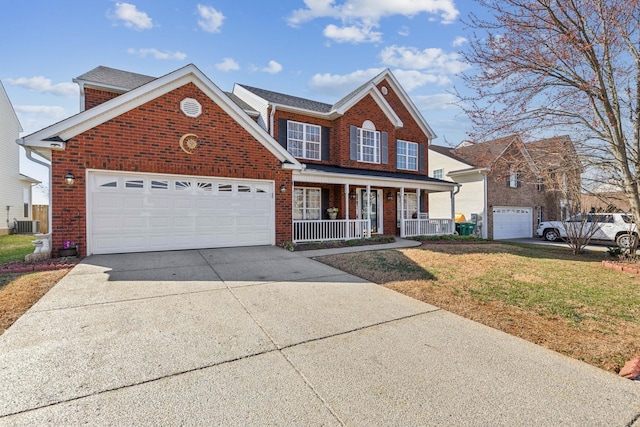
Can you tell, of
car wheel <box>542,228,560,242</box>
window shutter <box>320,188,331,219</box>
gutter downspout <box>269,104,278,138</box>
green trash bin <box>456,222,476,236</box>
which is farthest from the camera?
car wheel <box>542,228,560,242</box>

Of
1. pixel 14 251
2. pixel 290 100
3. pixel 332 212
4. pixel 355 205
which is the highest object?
pixel 290 100

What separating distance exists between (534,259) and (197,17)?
1349cm

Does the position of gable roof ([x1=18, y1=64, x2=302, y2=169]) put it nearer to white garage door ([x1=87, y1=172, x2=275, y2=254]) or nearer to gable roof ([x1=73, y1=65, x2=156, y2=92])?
white garage door ([x1=87, y1=172, x2=275, y2=254])

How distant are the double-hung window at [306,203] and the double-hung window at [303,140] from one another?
1.67 meters

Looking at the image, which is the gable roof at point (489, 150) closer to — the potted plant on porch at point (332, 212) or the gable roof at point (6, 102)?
the potted plant on porch at point (332, 212)

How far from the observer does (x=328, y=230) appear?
12.5 meters

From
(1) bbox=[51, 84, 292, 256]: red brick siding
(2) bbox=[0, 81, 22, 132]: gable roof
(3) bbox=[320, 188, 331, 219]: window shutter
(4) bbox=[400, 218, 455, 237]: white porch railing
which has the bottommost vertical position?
(4) bbox=[400, 218, 455, 237]: white porch railing

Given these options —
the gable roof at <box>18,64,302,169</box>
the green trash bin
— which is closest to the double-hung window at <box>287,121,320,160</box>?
the gable roof at <box>18,64,302,169</box>

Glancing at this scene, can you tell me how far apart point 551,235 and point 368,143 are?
1319 cm

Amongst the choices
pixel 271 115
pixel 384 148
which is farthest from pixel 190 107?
pixel 384 148

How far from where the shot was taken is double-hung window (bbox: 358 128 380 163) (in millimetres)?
15156

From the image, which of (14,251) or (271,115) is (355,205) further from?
(14,251)

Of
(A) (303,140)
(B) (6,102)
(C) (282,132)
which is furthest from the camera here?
(B) (6,102)

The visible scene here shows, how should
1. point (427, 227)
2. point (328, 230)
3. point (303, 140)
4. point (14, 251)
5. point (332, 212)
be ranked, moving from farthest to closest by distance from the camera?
point (427, 227)
point (303, 140)
point (332, 212)
point (328, 230)
point (14, 251)
